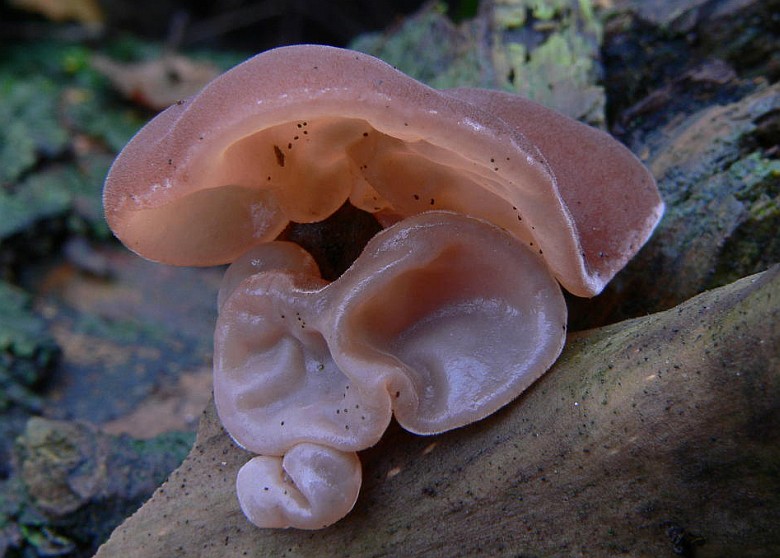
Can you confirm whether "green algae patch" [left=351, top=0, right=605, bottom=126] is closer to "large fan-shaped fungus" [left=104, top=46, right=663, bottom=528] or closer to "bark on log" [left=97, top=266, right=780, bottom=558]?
"large fan-shaped fungus" [left=104, top=46, right=663, bottom=528]

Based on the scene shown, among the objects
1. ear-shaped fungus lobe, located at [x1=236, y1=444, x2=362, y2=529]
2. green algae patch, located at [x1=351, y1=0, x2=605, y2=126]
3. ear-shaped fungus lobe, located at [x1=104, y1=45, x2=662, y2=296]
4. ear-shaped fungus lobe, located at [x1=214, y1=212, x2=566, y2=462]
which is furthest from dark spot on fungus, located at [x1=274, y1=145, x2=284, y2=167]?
green algae patch, located at [x1=351, y1=0, x2=605, y2=126]

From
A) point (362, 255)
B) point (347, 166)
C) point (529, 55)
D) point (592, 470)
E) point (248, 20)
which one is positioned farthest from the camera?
point (248, 20)

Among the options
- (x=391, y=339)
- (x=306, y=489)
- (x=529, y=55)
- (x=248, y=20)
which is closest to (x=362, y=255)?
(x=391, y=339)

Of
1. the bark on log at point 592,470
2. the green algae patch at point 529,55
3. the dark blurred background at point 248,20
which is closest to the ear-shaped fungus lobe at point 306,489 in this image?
the bark on log at point 592,470

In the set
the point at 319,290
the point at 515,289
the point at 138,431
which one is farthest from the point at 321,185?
the point at 138,431

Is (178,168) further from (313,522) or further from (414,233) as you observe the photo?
(313,522)

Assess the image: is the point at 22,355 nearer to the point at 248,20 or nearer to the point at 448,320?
the point at 448,320

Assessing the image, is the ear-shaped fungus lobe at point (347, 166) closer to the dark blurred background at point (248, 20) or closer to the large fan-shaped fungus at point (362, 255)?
the large fan-shaped fungus at point (362, 255)
